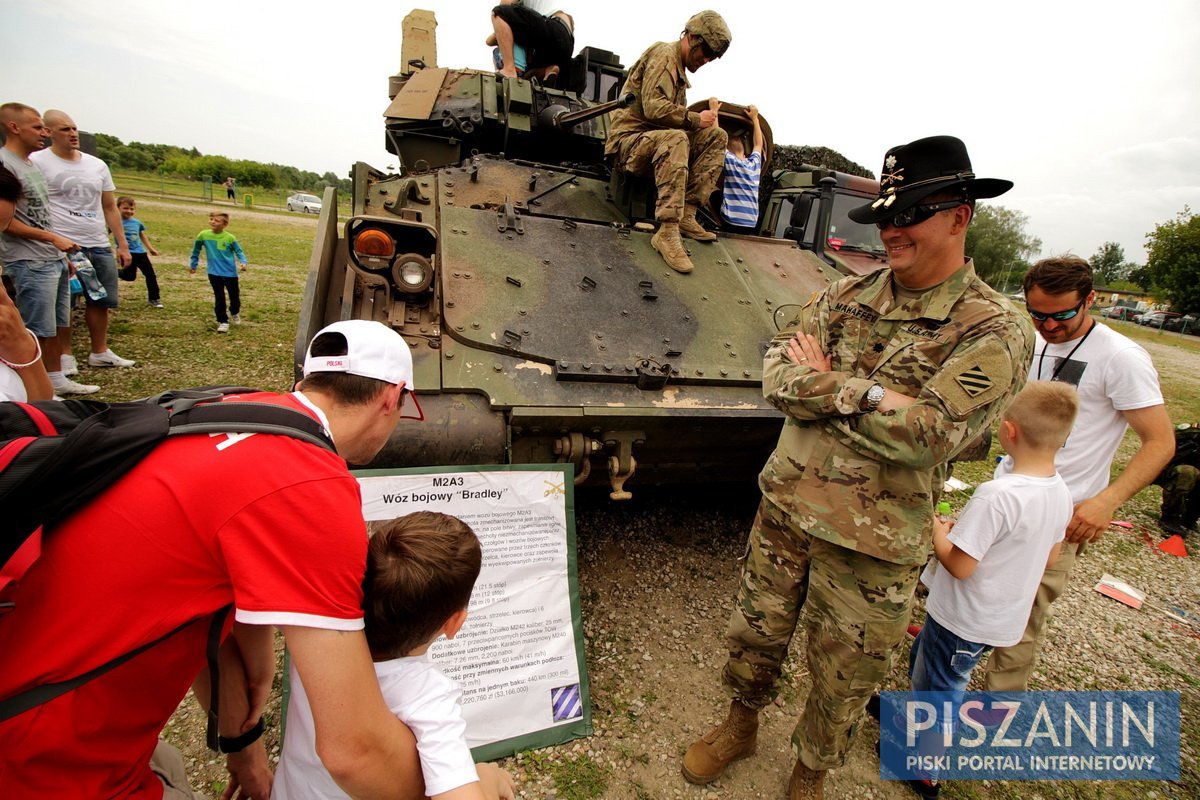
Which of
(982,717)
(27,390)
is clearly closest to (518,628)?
(27,390)

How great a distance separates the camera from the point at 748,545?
2461mm

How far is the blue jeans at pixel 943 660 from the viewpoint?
2.41m

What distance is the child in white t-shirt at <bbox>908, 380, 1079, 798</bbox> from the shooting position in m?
2.20

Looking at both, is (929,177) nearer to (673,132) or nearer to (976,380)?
(976,380)

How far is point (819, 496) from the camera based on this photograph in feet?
6.89

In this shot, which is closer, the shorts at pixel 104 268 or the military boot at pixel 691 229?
the military boot at pixel 691 229

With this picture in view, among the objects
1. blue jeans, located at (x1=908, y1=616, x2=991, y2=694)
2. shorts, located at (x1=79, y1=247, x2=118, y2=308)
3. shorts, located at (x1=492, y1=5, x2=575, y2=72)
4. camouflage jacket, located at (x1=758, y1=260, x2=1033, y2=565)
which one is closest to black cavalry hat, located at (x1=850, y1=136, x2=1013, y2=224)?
camouflage jacket, located at (x1=758, y1=260, x2=1033, y2=565)

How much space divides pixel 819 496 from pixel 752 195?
3.37 meters

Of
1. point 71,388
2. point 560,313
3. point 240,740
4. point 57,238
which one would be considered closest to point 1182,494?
point 560,313

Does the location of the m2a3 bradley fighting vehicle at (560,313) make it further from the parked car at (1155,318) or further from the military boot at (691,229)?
the parked car at (1155,318)

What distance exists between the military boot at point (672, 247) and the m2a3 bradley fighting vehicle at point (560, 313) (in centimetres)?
6

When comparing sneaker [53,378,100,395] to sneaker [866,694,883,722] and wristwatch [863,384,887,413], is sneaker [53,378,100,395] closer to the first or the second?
wristwatch [863,384,887,413]

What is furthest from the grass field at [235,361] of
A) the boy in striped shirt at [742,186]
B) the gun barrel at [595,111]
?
the gun barrel at [595,111]

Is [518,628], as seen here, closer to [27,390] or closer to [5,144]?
[27,390]
